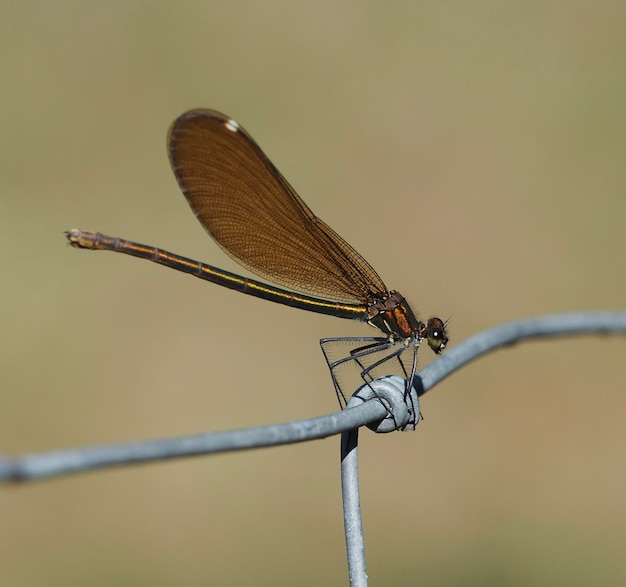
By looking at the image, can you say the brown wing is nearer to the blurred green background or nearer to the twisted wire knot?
the twisted wire knot

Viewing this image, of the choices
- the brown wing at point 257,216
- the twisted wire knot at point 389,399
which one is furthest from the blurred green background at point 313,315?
the twisted wire knot at point 389,399

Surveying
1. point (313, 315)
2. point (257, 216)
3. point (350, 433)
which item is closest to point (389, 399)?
point (350, 433)

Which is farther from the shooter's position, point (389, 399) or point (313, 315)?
point (313, 315)

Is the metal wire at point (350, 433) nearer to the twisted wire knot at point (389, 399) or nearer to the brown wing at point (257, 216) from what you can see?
the twisted wire knot at point (389, 399)

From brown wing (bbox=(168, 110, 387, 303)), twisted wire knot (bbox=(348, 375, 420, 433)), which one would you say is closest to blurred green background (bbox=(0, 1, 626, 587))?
brown wing (bbox=(168, 110, 387, 303))

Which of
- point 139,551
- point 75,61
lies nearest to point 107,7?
point 75,61

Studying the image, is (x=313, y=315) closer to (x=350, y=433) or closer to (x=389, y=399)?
(x=389, y=399)
